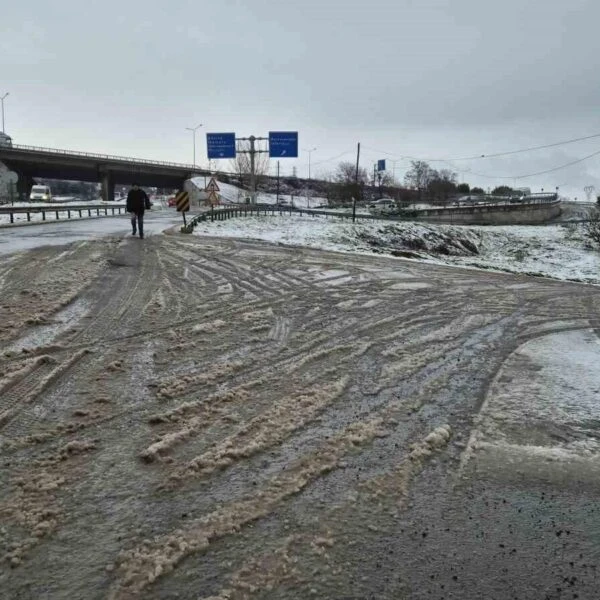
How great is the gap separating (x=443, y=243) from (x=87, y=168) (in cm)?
6841

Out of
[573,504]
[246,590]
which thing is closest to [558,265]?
[573,504]

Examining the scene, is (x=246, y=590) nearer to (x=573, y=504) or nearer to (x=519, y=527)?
(x=519, y=527)

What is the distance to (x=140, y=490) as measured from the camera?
333 centimetres

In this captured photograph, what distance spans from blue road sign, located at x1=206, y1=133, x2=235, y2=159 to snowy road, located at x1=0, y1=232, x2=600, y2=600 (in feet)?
122

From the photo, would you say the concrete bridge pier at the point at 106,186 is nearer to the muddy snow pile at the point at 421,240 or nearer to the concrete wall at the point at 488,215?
the concrete wall at the point at 488,215

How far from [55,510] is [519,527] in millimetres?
2804

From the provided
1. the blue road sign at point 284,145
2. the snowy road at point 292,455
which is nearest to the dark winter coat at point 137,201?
the snowy road at point 292,455

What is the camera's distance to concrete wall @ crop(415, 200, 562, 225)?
57625 millimetres

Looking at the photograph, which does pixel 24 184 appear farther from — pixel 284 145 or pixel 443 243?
pixel 443 243

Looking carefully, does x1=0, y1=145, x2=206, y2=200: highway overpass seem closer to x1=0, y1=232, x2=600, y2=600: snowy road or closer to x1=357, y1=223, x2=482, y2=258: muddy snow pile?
x1=357, y1=223, x2=482, y2=258: muddy snow pile

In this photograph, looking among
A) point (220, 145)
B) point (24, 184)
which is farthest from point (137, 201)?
point (24, 184)

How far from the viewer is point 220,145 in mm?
43000

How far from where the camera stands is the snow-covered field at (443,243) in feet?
72.4

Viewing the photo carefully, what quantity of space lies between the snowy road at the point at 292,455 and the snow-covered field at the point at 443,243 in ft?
45.0
